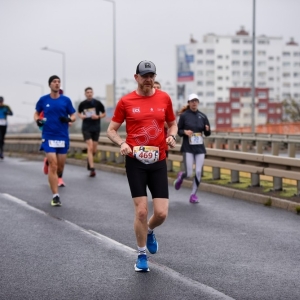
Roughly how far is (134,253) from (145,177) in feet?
3.55

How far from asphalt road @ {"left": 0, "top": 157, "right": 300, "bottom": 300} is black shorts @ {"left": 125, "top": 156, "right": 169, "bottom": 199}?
684 millimetres

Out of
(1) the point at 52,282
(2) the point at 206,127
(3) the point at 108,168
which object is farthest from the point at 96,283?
(3) the point at 108,168

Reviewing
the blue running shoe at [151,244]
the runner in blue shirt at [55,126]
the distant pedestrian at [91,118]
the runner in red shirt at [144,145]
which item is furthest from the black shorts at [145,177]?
the distant pedestrian at [91,118]

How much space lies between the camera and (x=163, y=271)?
8.38 metres

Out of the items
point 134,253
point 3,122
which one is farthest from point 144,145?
point 3,122

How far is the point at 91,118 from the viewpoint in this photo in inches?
829

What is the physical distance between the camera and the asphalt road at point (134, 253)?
7.54 meters

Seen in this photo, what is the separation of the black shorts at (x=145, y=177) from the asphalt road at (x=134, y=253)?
684 mm

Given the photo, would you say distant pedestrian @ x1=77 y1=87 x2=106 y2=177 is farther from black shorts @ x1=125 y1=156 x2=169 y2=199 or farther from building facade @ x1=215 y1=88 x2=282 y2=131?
building facade @ x1=215 y1=88 x2=282 y2=131

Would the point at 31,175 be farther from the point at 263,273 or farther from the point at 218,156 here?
the point at 263,273

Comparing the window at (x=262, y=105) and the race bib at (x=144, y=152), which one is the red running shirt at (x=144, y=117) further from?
the window at (x=262, y=105)

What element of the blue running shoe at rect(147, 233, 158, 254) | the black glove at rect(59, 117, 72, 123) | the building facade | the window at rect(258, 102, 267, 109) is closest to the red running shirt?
the blue running shoe at rect(147, 233, 158, 254)

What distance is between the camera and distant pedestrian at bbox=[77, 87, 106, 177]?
68.5ft

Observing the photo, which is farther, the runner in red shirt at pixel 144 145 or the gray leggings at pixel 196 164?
the gray leggings at pixel 196 164
